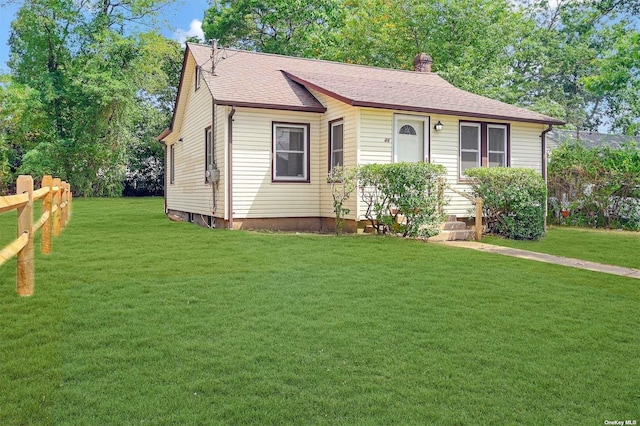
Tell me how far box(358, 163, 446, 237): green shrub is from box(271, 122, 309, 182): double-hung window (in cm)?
217

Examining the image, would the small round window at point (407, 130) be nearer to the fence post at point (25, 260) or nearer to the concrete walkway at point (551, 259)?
the concrete walkway at point (551, 259)

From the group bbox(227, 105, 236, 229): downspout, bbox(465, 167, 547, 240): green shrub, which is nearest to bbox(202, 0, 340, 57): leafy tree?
bbox(227, 105, 236, 229): downspout

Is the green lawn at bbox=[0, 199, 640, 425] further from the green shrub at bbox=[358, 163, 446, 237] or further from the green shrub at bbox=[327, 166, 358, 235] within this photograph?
the green shrub at bbox=[327, 166, 358, 235]

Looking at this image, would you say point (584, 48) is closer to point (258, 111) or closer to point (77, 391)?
Result: point (258, 111)

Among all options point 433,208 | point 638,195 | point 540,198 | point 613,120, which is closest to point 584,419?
point 433,208

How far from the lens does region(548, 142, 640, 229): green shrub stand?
47.8 ft

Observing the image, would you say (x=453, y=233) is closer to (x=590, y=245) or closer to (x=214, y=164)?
(x=590, y=245)

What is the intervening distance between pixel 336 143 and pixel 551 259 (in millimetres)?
5572

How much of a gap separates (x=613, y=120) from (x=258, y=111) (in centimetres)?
3574

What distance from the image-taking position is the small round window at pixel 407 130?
12.5m

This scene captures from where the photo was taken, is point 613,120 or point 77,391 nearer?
point 77,391

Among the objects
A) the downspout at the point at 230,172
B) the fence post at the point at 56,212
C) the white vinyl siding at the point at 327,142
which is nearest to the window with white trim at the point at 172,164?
the downspout at the point at 230,172

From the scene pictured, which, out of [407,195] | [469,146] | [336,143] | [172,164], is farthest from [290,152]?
[172,164]

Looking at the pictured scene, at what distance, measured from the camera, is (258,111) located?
12281 millimetres
